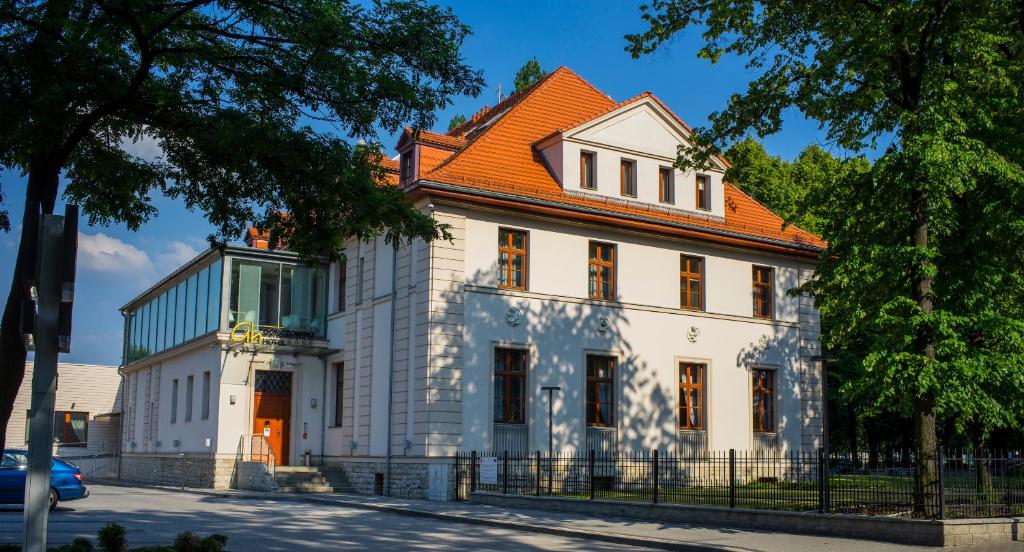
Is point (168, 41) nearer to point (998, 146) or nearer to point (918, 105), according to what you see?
point (918, 105)

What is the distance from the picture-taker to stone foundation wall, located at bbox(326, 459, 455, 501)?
25.0 meters

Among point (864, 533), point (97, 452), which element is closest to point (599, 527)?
point (864, 533)

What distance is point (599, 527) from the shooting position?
56.9 ft

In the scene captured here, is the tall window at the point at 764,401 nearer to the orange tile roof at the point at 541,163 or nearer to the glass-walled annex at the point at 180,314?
the orange tile roof at the point at 541,163

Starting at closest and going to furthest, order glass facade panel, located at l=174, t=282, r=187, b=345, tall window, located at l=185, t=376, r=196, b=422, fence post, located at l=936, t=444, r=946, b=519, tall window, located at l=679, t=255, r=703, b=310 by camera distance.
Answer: fence post, located at l=936, t=444, r=946, b=519, tall window, located at l=679, t=255, r=703, b=310, tall window, located at l=185, t=376, r=196, b=422, glass facade panel, located at l=174, t=282, r=187, b=345

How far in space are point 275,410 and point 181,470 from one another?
4.49m

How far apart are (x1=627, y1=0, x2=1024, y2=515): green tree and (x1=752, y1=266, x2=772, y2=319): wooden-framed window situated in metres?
12.7

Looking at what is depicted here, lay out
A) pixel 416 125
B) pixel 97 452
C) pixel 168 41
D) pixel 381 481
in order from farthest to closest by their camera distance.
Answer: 1. pixel 97 452
2. pixel 381 481
3. pixel 416 125
4. pixel 168 41

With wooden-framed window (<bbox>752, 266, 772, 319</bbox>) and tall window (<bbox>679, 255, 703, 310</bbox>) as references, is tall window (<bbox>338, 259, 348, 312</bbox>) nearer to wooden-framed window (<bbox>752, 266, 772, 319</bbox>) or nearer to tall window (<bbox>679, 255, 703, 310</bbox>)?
tall window (<bbox>679, 255, 703, 310</bbox>)

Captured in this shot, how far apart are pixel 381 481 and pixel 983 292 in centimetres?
1636

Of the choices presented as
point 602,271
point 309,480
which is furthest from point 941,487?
point 309,480

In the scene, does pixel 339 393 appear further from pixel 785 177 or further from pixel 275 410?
pixel 785 177

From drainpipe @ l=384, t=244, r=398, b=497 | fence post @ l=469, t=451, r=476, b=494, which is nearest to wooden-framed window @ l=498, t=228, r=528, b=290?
drainpipe @ l=384, t=244, r=398, b=497

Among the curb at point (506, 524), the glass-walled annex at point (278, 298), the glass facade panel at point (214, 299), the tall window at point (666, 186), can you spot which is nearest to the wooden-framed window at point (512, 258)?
the tall window at point (666, 186)
